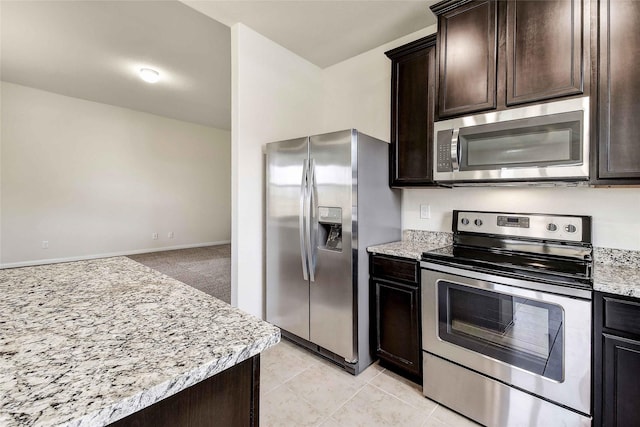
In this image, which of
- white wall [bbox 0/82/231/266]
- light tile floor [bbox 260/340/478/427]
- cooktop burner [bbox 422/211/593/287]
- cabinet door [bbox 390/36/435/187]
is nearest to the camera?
cooktop burner [bbox 422/211/593/287]

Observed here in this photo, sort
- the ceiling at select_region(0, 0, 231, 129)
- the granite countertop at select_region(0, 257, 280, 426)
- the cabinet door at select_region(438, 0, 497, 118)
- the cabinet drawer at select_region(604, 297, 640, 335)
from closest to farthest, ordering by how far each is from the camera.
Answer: the granite countertop at select_region(0, 257, 280, 426), the cabinet drawer at select_region(604, 297, 640, 335), the cabinet door at select_region(438, 0, 497, 118), the ceiling at select_region(0, 0, 231, 129)

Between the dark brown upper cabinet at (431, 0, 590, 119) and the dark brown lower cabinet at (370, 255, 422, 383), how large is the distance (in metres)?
1.20

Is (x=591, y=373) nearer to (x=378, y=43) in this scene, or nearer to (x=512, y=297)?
(x=512, y=297)

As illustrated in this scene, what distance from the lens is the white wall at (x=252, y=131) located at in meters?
2.63

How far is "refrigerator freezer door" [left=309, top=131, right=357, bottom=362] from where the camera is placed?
2.16 metres

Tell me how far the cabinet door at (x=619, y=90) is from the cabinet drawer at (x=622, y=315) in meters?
0.62

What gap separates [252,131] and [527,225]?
2.29 metres

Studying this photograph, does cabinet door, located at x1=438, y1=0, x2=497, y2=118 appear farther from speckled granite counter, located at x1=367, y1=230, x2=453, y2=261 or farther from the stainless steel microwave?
speckled granite counter, located at x1=367, y1=230, x2=453, y2=261

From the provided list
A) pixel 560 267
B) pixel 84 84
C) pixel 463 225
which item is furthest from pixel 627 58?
pixel 84 84

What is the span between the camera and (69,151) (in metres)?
5.29

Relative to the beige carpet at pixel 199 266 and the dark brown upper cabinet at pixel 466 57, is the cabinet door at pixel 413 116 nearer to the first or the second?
the dark brown upper cabinet at pixel 466 57

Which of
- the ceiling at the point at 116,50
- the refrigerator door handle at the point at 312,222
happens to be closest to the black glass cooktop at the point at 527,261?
the refrigerator door handle at the point at 312,222

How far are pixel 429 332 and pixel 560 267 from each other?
2.70ft

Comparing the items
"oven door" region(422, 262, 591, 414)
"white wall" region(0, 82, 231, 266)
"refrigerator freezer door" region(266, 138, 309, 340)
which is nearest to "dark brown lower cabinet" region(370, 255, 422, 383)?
"oven door" region(422, 262, 591, 414)
